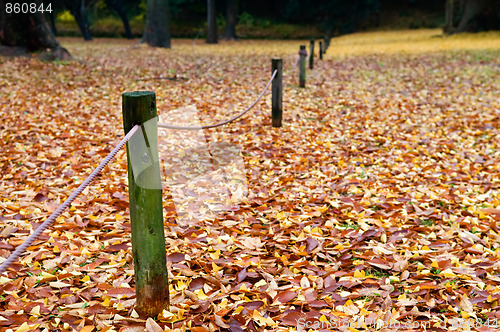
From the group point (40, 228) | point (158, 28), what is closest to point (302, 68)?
point (40, 228)

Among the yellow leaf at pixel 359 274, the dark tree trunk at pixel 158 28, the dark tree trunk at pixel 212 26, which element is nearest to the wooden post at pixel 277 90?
the yellow leaf at pixel 359 274

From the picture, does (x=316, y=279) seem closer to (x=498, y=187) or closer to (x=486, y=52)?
(x=498, y=187)

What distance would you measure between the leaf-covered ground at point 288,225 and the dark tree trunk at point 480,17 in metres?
19.8

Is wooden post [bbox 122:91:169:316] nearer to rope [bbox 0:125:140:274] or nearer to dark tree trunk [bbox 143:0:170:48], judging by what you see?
rope [bbox 0:125:140:274]

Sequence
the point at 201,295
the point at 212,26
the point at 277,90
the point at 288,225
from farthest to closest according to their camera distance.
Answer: the point at 212,26 → the point at 277,90 → the point at 288,225 → the point at 201,295

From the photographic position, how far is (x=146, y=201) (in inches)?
103

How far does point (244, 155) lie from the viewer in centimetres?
635

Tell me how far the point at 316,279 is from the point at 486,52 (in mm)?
17867

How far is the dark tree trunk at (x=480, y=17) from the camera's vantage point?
86.2 ft

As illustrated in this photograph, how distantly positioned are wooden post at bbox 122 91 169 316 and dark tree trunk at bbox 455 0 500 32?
→ 2838cm

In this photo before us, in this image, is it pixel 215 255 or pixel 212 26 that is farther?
pixel 212 26

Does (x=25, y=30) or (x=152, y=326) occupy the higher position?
(x=25, y=30)

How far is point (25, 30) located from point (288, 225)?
1236 cm

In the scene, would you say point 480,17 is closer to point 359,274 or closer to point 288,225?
point 288,225
